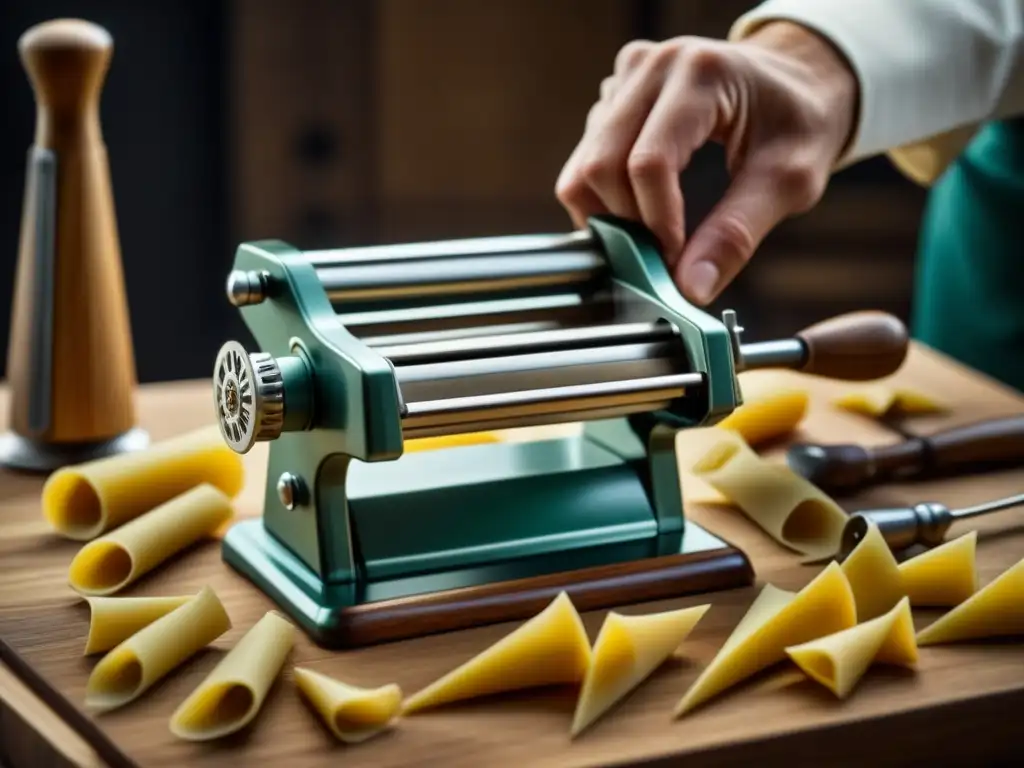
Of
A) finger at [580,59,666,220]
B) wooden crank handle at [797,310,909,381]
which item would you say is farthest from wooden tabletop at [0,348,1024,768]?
finger at [580,59,666,220]

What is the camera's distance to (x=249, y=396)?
1.15 m

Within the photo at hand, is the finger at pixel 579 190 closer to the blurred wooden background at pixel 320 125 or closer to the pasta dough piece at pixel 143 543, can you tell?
the pasta dough piece at pixel 143 543

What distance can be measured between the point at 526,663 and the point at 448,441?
0.50 meters

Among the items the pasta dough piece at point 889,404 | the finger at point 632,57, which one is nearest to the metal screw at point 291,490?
the finger at point 632,57

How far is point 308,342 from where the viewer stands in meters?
1.19

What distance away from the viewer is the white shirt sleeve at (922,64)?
5.47 feet

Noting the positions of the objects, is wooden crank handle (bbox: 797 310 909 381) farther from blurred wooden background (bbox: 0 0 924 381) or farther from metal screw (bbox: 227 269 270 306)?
blurred wooden background (bbox: 0 0 924 381)

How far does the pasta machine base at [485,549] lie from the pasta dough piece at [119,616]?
0.10 meters

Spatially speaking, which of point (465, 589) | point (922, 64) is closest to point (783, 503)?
point (465, 589)

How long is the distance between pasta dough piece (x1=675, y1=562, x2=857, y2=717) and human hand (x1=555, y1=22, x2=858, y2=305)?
12.8 inches

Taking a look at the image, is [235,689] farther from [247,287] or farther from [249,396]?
[247,287]

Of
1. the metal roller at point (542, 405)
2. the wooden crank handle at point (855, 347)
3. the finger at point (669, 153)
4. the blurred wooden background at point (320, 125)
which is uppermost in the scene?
the finger at point (669, 153)

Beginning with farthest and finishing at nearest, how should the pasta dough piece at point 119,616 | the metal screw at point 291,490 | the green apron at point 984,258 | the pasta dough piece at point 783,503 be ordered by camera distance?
1. the green apron at point 984,258
2. the pasta dough piece at point 783,503
3. the metal screw at point 291,490
4. the pasta dough piece at point 119,616

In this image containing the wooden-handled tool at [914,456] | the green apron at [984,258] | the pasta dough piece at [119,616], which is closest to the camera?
the pasta dough piece at [119,616]
